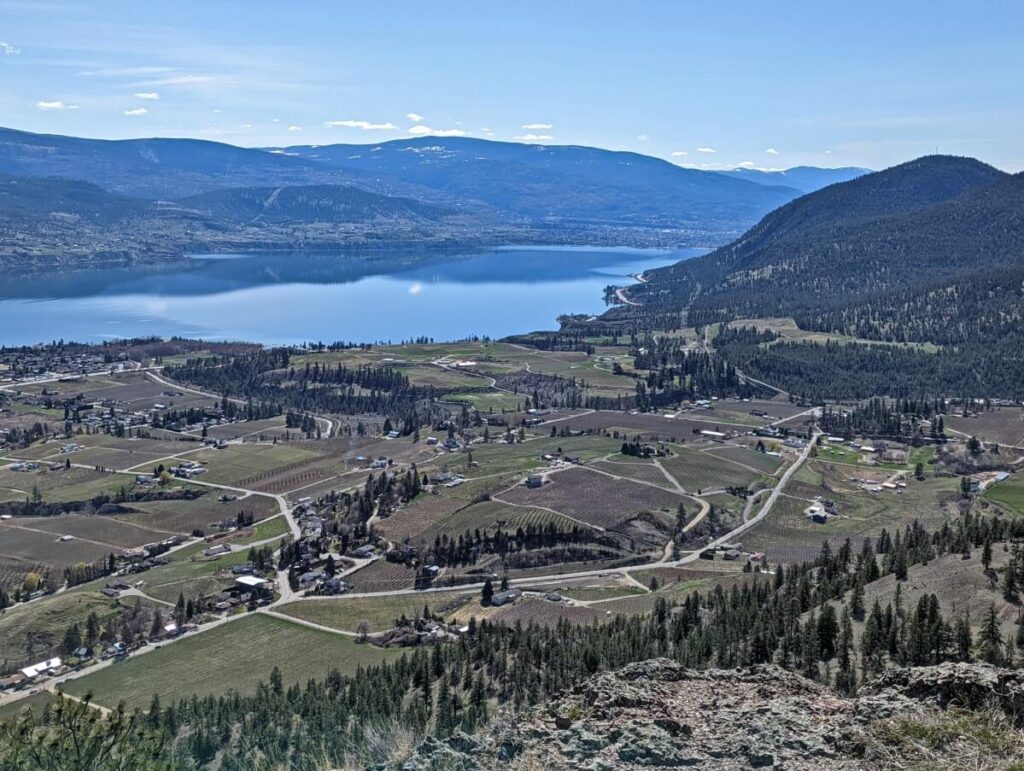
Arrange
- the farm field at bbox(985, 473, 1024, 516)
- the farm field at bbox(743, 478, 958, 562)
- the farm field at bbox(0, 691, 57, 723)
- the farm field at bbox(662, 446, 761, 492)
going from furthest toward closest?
the farm field at bbox(662, 446, 761, 492) < the farm field at bbox(985, 473, 1024, 516) < the farm field at bbox(743, 478, 958, 562) < the farm field at bbox(0, 691, 57, 723)

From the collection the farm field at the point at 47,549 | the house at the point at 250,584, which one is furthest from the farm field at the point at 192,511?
the house at the point at 250,584

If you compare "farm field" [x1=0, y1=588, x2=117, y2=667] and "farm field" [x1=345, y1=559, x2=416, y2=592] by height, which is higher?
"farm field" [x1=345, y1=559, x2=416, y2=592]

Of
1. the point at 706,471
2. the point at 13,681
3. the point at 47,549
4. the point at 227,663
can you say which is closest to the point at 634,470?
the point at 706,471

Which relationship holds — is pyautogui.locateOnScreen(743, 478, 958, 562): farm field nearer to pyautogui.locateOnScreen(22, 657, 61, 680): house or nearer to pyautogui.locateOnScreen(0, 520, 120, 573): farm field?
pyautogui.locateOnScreen(22, 657, 61, 680): house

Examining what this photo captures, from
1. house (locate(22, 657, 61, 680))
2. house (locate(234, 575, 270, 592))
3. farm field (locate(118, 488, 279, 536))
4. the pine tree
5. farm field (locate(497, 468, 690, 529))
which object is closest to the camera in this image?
the pine tree

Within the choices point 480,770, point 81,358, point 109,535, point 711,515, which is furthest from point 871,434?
point 81,358

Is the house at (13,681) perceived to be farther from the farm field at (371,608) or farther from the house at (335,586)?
the house at (335,586)

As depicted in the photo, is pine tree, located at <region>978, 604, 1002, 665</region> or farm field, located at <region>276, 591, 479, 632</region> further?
farm field, located at <region>276, 591, 479, 632</region>

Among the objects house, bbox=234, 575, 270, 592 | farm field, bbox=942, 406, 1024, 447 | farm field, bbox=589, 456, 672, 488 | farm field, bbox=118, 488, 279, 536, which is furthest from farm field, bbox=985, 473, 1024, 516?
farm field, bbox=118, 488, 279, 536
